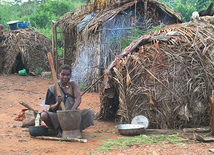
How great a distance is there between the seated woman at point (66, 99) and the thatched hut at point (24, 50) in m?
11.1

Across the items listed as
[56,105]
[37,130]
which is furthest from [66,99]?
[37,130]

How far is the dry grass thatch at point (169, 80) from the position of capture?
6.47 meters

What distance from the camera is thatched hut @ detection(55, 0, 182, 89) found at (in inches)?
486

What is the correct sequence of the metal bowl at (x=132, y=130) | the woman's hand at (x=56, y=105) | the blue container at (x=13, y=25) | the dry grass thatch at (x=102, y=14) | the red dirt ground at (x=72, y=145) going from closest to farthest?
the red dirt ground at (x=72, y=145), the woman's hand at (x=56, y=105), the metal bowl at (x=132, y=130), the dry grass thatch at (x=102, y=14), the blue container at (x=13, y=25)

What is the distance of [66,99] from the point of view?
20.4 feet

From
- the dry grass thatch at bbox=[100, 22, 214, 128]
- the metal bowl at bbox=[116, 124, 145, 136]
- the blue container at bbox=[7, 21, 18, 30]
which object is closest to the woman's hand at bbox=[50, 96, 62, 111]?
the metal bowl at bbox=[116, 124, 145, 136]

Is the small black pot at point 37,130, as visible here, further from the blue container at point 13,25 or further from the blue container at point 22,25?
the blue container at point 22,25

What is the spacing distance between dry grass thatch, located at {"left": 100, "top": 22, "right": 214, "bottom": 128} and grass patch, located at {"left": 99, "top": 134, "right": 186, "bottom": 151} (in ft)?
2.19

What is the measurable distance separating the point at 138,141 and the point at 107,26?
24.0 feet

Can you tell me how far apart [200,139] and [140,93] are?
1497mm

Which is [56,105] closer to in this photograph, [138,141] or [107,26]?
[138,141]

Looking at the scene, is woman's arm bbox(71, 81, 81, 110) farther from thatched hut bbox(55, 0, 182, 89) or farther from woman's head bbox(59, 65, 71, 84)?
thatched hut bbox(55, 0, 182, 89)

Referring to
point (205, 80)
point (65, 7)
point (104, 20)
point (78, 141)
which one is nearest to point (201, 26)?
point (205, 80)

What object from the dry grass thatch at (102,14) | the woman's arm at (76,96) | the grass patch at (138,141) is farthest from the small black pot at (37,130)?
the dry grass thatch at (102,14)
